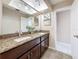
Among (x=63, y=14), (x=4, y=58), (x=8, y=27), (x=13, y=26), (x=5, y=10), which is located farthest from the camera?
(x=63, y=14)

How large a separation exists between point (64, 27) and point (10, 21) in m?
3.39

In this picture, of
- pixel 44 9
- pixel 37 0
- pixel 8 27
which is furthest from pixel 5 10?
pixel 44 9

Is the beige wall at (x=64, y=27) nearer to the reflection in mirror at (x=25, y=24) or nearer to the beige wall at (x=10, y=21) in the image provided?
the reflection in mirror at (x=25, y=24)

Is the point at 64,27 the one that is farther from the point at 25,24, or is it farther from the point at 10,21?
the point at 10,21

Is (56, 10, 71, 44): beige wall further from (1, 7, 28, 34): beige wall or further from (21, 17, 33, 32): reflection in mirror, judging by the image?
(1, 7, 28, 34): beige wall

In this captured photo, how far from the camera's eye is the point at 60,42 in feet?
13.6

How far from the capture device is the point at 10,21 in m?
1.69

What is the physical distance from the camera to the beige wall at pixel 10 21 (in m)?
1.52

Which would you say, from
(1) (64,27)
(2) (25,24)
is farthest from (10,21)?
(1) (64,27)

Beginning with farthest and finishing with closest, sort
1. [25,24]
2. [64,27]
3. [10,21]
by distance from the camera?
[64,27] → [25,24] → [10,21]

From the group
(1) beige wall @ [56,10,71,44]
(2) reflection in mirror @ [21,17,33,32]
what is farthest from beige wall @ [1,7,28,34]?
(1) beige wall @ [56,10,71,44]

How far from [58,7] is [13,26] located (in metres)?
2.27

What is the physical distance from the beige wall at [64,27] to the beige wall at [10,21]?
9.81 ft

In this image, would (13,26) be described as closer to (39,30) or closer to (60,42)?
(39,30)
